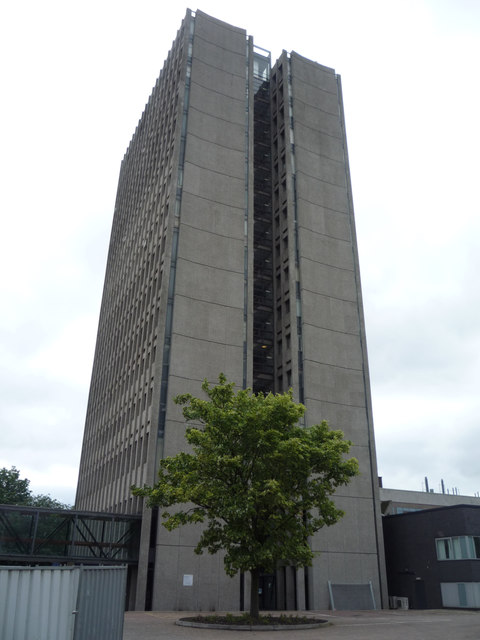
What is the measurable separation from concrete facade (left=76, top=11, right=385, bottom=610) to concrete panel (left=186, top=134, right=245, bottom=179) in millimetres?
150

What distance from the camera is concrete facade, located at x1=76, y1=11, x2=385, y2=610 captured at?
48062 mm

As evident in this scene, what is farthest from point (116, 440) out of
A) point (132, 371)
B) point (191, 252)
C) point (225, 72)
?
point (225, 72)

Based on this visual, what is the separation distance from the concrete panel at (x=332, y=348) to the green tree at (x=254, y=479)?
23007mm

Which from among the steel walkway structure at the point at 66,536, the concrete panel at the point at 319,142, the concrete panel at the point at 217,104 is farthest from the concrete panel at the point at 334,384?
the concrete panel at the point at 217,104

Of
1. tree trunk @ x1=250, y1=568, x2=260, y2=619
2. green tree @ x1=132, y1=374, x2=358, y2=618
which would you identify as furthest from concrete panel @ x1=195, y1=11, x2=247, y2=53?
tree trunk @ x1=250, y1=568, x2=260, y2=619

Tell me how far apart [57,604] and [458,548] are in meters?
38.6

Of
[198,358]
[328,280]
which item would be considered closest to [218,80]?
[328,280]

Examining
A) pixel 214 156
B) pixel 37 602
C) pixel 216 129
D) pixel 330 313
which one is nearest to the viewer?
pixel 37 602

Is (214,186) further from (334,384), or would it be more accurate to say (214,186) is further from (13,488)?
(13,488)

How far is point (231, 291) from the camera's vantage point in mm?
55094

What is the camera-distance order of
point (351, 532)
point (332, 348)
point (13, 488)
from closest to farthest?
point (351, 532)
point (332, 348)
point (13, 488)

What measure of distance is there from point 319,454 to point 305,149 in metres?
45.5

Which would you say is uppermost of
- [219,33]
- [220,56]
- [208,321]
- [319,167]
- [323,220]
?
[219,33]

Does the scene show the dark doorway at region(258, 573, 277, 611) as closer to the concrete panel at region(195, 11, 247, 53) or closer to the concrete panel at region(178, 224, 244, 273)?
the concrete panel at region(178, 224, 244, 273)
